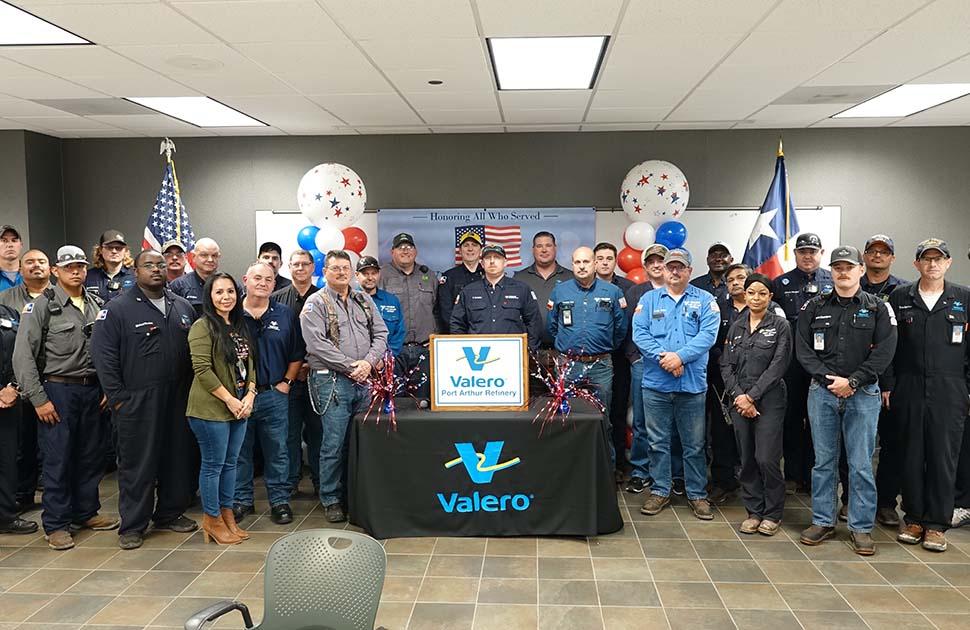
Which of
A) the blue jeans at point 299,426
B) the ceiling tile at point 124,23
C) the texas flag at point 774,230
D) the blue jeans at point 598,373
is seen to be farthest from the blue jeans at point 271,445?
the texas flag at point 774,230

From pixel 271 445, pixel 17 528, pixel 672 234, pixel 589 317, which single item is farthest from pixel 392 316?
pixel 672 234

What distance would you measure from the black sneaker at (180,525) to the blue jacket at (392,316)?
5.62 ft

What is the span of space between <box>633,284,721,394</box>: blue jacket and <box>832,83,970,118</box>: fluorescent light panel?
264 cm

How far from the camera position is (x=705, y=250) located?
7211 millimetres

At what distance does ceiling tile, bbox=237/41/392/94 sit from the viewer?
421cm

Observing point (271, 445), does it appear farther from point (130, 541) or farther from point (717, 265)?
point (717, 265)

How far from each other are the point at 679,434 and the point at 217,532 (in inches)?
116

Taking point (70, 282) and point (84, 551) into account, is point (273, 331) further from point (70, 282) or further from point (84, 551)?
point (84, 551)

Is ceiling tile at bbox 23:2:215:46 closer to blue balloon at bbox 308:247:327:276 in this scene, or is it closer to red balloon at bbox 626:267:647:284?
blue balloon at bbox 308:247:327:276

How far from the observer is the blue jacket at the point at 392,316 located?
504cm

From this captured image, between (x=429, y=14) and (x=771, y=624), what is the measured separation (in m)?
3.40

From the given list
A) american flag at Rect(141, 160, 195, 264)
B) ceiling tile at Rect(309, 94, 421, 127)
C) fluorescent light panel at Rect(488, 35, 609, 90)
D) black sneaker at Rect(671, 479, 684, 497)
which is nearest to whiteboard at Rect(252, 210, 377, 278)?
american flag at Rect(141, 160, 195, 264)

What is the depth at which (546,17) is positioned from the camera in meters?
3.76

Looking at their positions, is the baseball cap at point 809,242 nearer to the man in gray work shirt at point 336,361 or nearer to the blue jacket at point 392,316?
the blue jacket at point 392,316
